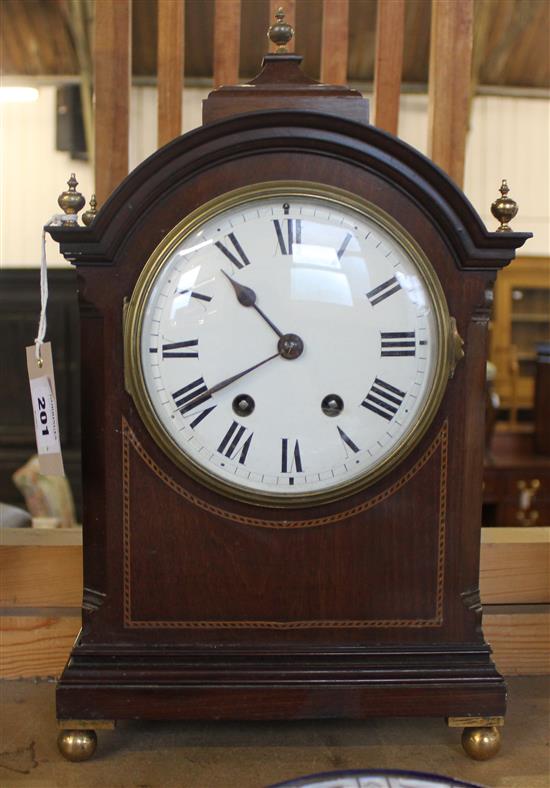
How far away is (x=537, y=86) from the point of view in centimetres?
658

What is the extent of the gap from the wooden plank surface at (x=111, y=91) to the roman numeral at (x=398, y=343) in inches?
19.6

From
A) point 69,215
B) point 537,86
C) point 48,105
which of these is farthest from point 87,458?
point 537,86

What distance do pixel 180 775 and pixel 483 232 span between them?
595 millimetres

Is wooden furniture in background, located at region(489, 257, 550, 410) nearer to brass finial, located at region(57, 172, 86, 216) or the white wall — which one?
the white wall

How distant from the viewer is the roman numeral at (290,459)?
0.86 metres

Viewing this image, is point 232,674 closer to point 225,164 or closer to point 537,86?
point 225,164

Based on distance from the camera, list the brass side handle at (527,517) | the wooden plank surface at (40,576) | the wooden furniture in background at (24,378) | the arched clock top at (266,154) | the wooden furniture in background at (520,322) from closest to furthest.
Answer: the arched clock top at (266,154)
the wooden plank surface at (40,576)
the brass side handle at (527,517)
the wooden furniture in background at (24,378)
the wooden furniture in background at (520,322)

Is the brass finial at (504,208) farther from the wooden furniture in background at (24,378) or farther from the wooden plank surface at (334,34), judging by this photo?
the wooden furniture in background at (24,378)

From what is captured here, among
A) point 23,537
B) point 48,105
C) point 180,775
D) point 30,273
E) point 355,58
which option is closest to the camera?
point 180,775

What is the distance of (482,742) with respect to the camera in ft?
2.86

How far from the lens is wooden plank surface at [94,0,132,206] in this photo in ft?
3.80

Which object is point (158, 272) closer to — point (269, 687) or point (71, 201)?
point (71, 201)

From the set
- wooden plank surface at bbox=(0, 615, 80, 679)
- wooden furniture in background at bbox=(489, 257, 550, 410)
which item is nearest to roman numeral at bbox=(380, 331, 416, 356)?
wooden plank surface at bbox=(0, 615, 80, 679)

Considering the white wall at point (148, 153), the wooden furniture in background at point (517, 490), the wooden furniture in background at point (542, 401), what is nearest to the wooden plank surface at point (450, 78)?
the wooden furniture in background at point (517, 490)
